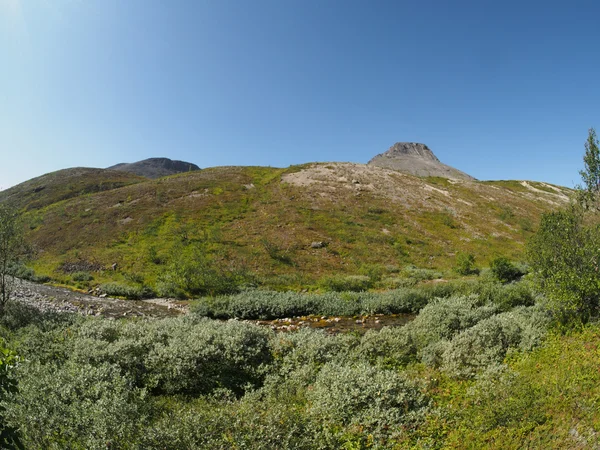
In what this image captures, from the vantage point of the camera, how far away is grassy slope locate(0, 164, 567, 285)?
1423 inches

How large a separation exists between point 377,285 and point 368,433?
23796 mm

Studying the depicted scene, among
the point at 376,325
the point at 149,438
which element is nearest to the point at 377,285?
the point at 376,325

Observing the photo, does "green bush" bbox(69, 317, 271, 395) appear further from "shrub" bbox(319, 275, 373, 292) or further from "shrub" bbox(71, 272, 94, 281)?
"shrub" bbox(71, 272, 94, 281)

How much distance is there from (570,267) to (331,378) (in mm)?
10539

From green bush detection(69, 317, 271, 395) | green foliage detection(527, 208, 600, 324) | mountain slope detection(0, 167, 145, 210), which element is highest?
mountain slope detection(0, 167, 145, 210)

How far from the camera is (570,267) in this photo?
12.5m

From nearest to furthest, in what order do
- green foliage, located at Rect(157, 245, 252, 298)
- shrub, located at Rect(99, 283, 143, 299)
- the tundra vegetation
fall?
the tundra vegetation, shrub, located at Rect(99, 283, 143, 299), green foliage, located at Rect(157, 245, 252, 298)

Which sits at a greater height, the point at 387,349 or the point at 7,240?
the point at 7,240

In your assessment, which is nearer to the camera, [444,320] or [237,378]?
[237,378]

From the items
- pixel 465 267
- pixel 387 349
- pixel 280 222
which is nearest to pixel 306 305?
pixel 387 349

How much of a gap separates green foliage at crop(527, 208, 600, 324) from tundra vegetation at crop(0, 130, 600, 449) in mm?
60

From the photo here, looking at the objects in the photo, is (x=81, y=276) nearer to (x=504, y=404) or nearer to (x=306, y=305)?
(x=306, y=305)

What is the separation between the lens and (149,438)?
6.21 metres

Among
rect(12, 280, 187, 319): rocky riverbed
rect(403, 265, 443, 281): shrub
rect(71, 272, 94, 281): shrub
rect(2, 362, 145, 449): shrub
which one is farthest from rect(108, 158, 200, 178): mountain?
rect(2, 362, 145, 449): shrub
